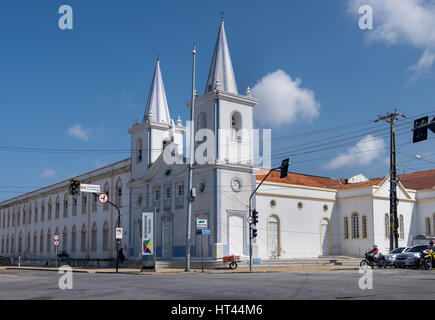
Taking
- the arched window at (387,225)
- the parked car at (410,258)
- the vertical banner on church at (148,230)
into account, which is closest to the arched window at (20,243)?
the vertical banner on church at (148,230)

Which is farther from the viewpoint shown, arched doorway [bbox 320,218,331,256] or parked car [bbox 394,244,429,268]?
arched doorway [bbox 320,218,331,256]

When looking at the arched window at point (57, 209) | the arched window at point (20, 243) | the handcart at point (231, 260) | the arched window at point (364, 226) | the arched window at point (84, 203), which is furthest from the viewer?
the arched window at point (20, 243)

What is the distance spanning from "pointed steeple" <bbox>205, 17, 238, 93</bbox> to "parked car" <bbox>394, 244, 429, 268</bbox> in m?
17.8

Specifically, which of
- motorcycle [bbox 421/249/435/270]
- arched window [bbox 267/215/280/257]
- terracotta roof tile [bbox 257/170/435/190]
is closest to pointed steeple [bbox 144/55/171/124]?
terracotta roof tile [bbox 257/170/435/190]

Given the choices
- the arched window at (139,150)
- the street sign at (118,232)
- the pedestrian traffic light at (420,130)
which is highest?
the arched window at (139,150)

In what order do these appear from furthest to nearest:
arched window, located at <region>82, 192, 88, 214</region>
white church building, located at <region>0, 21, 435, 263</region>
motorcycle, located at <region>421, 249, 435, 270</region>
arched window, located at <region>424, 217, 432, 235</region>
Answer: arched window, located at <region>82, 192, 88, 214</region> → arched window, located at <region>424, 217, 432, 235</region> → white church building, located at <region>0, 21, 435, 263</region> → motorcycle, located at <region>421, 249, 435, 270</region>

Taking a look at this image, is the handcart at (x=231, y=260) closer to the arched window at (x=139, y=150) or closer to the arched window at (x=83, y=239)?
the arched window at (x=139, y=150)

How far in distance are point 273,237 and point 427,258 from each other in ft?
51.4

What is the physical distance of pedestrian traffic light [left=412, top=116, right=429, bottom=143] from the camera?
20.2m

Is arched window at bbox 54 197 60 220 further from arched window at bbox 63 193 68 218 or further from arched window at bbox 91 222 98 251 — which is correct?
arched window at bbox 91 222 98 251

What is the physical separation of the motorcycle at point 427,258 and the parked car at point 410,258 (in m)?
1.35

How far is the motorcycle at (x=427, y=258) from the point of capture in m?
27.3

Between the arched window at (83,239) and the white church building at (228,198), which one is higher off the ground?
the white church building at (228,198)
